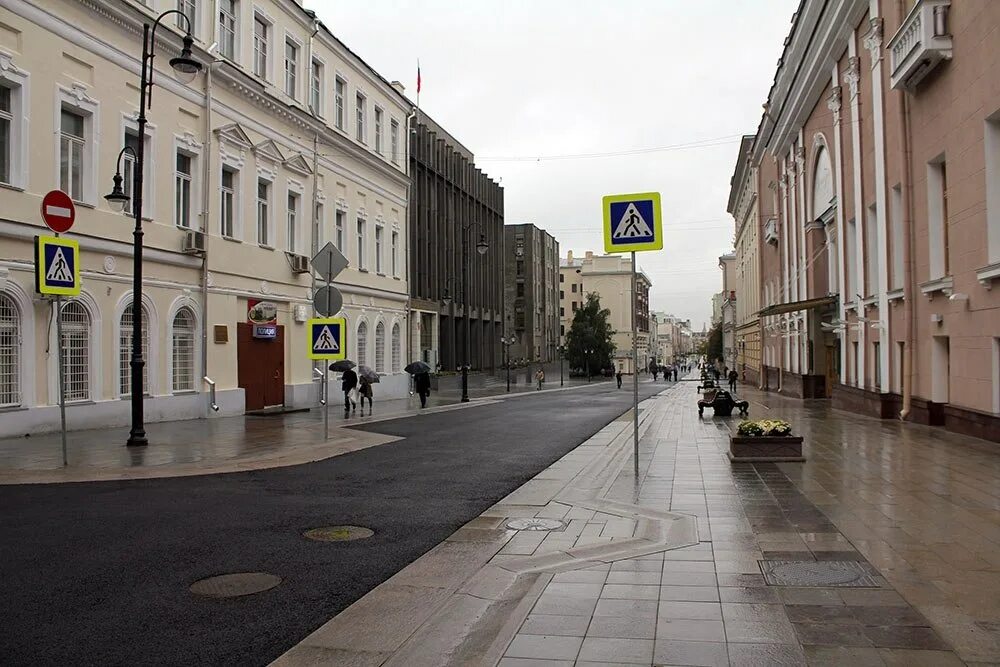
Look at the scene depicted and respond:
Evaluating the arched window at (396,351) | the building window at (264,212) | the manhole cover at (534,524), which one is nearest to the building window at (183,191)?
the building window at (264,212)

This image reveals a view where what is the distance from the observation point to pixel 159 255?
774 inches

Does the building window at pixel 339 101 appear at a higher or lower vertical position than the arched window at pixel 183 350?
higher

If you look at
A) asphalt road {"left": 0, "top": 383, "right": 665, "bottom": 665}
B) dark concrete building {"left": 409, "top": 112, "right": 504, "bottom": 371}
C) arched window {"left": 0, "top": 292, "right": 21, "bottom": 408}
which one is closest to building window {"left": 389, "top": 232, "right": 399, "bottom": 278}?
dark concrete building {"left": 409, "top": 112, "right": 504, "bottom": 371}

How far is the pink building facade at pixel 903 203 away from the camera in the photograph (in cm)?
1404

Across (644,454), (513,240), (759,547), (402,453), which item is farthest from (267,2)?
(513,240)

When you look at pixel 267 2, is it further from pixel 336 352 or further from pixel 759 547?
pixel 759 547

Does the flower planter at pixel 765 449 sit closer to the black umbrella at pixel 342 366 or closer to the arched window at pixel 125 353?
the arched window at pixel 125 353

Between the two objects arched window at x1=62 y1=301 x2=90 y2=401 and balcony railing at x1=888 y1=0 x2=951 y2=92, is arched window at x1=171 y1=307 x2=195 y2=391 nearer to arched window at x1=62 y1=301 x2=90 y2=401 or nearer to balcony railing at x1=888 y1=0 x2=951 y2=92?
arched window at x1=62 y1=301 x2=90 y2=401

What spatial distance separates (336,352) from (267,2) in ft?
49.2

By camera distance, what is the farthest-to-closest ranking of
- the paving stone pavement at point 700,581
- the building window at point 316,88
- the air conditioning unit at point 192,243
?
the building window at point 316,88 < the air conditioning unit at point 192,243 < the paving stone pavement at point 700,581

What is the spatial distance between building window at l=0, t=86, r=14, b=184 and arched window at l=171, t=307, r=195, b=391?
237 inches

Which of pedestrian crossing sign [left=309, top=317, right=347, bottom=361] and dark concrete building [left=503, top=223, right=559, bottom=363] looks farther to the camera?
dark concrete building [left=503, top=223, right=559, bottom=363]

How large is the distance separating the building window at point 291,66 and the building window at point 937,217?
19.5 m

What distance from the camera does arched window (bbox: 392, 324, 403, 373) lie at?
36125 millimetres
